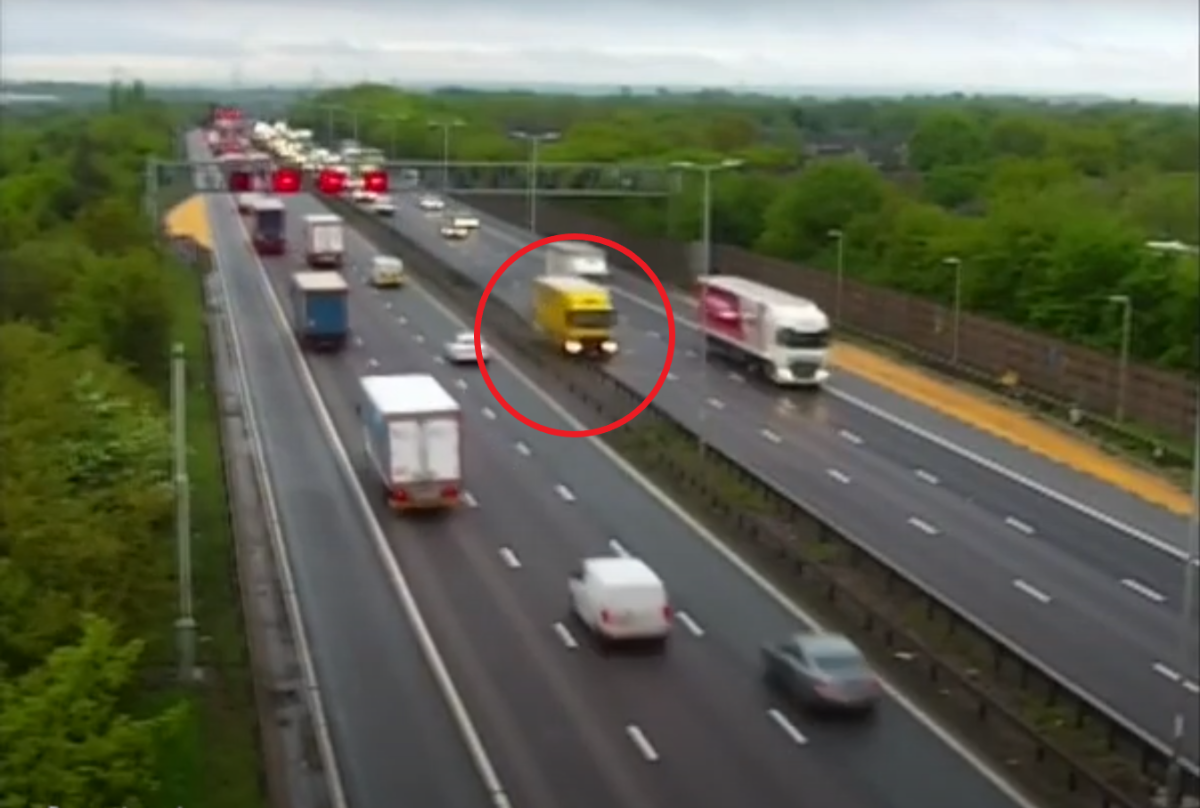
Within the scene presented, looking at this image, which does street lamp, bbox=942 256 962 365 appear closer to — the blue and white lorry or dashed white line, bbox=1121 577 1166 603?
the blue and white lorry

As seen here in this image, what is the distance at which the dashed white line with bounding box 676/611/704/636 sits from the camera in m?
15.4

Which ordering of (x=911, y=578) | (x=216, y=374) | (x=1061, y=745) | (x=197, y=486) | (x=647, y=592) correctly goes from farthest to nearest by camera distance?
1. (x=216, y=374)
2. (x=197, y=486)
3. (x=911, y=578)
4. (x=647, y=592)
5. (x=1061, y=745)

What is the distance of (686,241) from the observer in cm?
4494

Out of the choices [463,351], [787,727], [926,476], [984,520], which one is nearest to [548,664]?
[787,727]

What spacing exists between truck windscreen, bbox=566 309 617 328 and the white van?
15.3 meters

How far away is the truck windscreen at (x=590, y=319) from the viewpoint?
1193 inches

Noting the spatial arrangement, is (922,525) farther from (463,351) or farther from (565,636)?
(463,351)

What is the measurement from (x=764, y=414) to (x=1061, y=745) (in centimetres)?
1404

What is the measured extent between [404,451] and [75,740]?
33.9ft

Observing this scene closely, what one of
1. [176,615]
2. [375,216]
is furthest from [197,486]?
[375,216]

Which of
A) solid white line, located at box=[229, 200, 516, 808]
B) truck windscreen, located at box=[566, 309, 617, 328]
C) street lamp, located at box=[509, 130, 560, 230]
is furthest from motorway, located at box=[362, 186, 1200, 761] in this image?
street lamp, located at box=[509, 130, 560, 230]

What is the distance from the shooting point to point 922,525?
19500 millimetres

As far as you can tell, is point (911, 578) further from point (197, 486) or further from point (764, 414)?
point (764, 414)

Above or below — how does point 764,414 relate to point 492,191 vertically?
below
